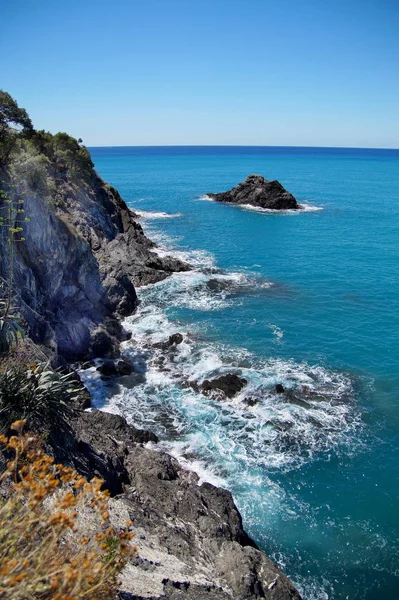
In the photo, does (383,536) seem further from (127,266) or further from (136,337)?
(127,266)

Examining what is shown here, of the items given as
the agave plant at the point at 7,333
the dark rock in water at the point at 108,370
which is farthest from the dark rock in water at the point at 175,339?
the agave plant at the point at 7,333

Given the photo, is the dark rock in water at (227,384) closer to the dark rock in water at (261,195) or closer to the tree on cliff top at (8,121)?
the tree on cliff top at (8,121)

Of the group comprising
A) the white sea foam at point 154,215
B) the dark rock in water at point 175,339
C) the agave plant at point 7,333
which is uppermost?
the white sea foam at point 154,215

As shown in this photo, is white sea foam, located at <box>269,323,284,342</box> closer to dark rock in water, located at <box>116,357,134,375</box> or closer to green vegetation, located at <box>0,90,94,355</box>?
dark rock in water, located at <box>116,357,134,375</box>

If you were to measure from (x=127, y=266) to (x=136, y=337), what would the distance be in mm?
14465

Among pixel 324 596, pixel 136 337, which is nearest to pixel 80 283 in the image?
pixel 136 337

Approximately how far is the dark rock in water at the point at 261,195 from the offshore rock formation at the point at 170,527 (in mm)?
74870

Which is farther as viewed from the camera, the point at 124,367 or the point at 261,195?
the point at 261,195

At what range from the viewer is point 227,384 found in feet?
96.2

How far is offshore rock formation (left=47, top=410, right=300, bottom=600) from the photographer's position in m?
11.9

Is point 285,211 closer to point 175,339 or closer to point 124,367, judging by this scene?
point 175,339

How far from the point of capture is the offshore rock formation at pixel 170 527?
39.2 ft

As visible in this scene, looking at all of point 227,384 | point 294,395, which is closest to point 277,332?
point 294,395

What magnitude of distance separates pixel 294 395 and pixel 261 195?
68.6m
